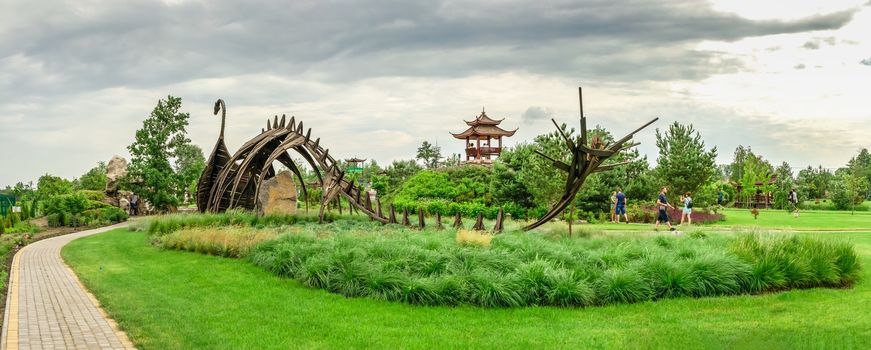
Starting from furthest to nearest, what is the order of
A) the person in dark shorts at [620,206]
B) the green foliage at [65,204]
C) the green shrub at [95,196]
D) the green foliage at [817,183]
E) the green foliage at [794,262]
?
the green foliage at [817,183] → the green shrub at [95,196] → the person in dark shorts at [620,206] → the green foliage at [65,204] → the green foliage at [794,262]

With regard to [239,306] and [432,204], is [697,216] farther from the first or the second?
[239,306]

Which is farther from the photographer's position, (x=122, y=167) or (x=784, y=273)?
(x=122, y=167)

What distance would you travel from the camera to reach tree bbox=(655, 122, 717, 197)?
108 ft

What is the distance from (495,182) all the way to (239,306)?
2451 centimetres

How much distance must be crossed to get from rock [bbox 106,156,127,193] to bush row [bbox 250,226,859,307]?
92.1ft

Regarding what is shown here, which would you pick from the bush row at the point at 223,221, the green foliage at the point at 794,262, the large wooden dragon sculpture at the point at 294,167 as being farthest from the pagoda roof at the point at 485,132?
the green foliage at the point at 794,262

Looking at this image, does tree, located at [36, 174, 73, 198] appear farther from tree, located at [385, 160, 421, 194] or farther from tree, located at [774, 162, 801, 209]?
tree, located at [774, 162, 801, 209]

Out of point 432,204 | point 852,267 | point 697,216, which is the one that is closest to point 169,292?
point 852,267

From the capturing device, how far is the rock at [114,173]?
121ft

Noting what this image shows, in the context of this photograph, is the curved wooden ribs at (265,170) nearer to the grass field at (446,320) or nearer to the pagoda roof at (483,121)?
the grass field at (446,320)

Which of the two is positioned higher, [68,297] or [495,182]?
[495,182]

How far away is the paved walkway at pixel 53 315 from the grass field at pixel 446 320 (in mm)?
255

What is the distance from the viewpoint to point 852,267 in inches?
460

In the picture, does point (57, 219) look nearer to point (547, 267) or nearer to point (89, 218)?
point (89, 218)
